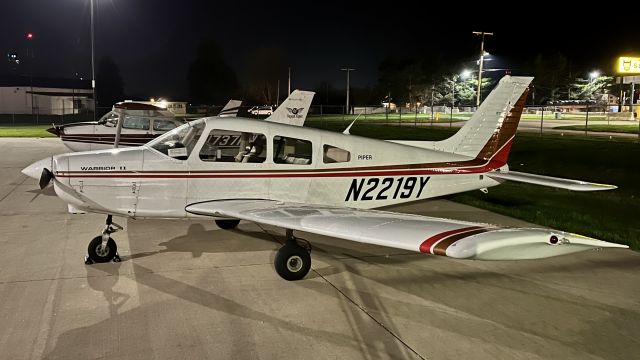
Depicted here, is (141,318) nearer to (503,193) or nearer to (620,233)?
(620,233)

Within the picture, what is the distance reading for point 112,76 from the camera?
116000 millimetres

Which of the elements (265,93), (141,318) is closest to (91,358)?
(141,318)

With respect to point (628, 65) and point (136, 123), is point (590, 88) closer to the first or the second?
point (628, 65)

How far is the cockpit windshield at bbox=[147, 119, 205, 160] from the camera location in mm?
7145

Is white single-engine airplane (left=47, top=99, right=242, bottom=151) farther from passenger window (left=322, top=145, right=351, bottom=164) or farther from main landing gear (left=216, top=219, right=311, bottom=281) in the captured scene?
main landing gear (left=216, top=219, right=311, bottom=281)

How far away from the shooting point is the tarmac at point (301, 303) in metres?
4.74

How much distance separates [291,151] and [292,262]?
1867 mm

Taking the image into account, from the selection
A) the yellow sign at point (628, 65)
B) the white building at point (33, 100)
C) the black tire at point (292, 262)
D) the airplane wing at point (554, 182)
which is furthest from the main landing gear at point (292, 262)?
the white building at point (33, 100)

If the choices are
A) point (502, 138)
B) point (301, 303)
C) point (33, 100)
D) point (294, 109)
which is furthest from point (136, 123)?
point (33, 100)

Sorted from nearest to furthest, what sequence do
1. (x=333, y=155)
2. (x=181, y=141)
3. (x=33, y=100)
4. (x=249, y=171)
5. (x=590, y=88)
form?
(x=181, y=141), (x=249, y=171), (x=333, y=155), (x=33, y=100), (x=590, y=88)

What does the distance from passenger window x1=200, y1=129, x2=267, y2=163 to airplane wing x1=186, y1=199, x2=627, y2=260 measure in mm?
639

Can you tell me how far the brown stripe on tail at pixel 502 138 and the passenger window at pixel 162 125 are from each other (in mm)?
13324

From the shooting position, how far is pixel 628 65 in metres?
44.0

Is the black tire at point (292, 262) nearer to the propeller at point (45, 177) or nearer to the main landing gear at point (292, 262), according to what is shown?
the main landing gear at point (292, 262)
